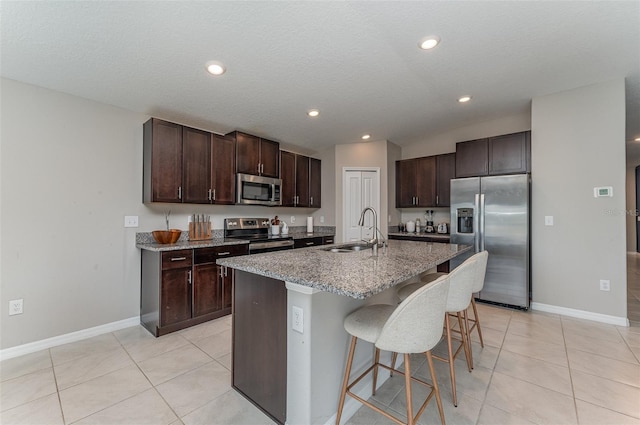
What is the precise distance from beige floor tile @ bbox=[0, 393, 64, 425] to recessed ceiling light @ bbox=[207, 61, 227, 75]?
2.63 metres

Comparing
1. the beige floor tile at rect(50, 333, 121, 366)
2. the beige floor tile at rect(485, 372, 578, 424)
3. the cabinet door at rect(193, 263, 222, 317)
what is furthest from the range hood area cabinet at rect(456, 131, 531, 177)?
the beige floor tile at rect(50, 333, 121, 366)

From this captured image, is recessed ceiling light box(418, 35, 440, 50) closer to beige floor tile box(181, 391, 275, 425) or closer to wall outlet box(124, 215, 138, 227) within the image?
beige floor tile box(181, 391, 275, 425)

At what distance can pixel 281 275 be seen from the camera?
4.46 feet

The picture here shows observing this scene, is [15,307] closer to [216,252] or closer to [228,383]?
[216,252]

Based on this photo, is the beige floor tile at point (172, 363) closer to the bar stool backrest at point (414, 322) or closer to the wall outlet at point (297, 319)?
the wall outlet at point (297, 319)

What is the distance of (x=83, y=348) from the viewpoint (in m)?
2.46

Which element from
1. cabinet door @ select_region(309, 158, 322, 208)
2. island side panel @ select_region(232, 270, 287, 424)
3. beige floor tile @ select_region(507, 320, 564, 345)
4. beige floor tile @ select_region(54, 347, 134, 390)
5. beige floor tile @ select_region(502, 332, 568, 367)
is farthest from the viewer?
cabinet door @ select_region(309, 158, 322, 208)

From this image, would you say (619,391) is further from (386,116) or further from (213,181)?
(213,181)

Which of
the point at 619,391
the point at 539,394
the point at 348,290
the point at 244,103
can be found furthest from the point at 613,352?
the point at 244,103

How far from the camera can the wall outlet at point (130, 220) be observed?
118 inches

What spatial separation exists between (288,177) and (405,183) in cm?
217

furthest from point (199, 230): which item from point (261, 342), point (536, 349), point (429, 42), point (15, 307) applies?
point (536, 349)

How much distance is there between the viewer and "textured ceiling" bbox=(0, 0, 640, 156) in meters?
1.75

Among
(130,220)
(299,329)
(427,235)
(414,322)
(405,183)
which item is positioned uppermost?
(405,183)
